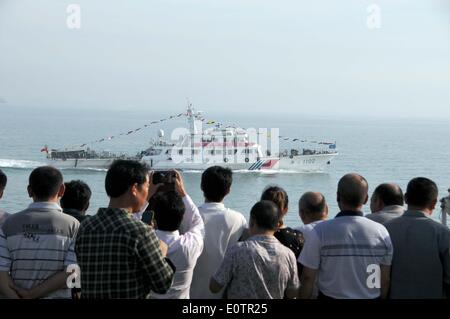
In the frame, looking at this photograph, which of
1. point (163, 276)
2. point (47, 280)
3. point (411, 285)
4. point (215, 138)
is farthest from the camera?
point (215, 138)

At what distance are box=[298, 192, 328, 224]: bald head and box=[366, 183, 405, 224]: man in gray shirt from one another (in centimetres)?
34

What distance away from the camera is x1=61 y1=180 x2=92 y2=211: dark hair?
4523mm

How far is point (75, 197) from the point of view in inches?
178

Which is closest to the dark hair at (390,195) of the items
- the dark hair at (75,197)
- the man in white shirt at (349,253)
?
the man in white shirt at (349,253)

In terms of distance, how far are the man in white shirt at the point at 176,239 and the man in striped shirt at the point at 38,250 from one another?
54 cm

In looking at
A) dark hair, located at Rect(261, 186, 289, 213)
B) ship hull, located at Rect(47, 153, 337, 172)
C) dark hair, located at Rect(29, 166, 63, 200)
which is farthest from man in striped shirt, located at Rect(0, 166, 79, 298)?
ship hull, located at Rect(47, 153, 337, 172)

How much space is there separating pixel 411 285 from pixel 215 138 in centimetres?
4180

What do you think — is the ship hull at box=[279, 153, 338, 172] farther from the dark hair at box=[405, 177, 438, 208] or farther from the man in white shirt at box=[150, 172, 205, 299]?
the man in white shirt at box=[150, 172, 205, 299]

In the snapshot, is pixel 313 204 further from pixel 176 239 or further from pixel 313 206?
pixel 176 239

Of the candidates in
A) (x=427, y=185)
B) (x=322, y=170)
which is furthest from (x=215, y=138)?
(x=427, y=185)

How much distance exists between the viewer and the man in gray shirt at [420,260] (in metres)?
4.16

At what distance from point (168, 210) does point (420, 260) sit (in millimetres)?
1721

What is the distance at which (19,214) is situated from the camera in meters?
3.92
